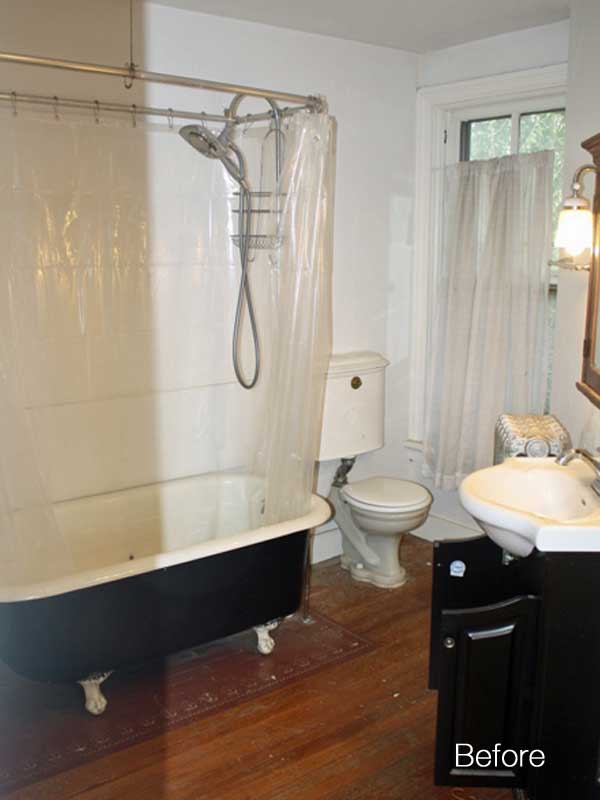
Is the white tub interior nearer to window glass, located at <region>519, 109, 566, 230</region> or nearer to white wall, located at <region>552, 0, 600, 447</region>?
white wall, located at <region>552, 0, 600, 447</region>

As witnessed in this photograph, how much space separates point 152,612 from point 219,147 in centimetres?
170

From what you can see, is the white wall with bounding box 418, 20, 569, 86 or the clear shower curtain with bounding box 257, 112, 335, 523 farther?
the white wall with bounding box 418, 20, 569, 86

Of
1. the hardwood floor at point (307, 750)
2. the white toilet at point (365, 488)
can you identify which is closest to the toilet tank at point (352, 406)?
the white toilet at point (365, 488)

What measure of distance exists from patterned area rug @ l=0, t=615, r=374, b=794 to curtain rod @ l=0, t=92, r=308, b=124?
6.61 feet

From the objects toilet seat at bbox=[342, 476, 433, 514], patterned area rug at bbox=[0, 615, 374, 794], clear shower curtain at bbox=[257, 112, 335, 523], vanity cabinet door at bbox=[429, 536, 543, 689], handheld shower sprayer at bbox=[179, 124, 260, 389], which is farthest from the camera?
toilet seat at bbox=[342, 476, 433, 514]

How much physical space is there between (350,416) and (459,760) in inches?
67.1

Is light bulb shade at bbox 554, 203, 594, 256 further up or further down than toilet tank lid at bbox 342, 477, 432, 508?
further up

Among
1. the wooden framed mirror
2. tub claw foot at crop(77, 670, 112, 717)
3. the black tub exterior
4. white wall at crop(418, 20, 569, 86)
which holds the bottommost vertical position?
tub claw foot at crop(77, 670, 112, 717)

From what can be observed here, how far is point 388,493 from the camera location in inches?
146

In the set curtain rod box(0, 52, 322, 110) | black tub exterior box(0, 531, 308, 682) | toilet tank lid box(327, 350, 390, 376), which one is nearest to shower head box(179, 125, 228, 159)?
curtain rod box(0, 52, 322, 110)

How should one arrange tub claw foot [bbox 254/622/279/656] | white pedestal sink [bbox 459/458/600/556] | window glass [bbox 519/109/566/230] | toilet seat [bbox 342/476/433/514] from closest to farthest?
white pedestal sink [bbox 459/458/600/556] → tub claw foot [bbox 254/622/279/656] → window glass [bbox 519/109/566/230] → toilet seat [bbox 342/476/433/514]

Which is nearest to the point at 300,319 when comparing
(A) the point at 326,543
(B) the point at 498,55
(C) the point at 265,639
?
(C) the point at 265,639

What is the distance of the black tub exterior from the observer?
261 cm

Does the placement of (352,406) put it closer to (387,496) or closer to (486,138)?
(387,496)
